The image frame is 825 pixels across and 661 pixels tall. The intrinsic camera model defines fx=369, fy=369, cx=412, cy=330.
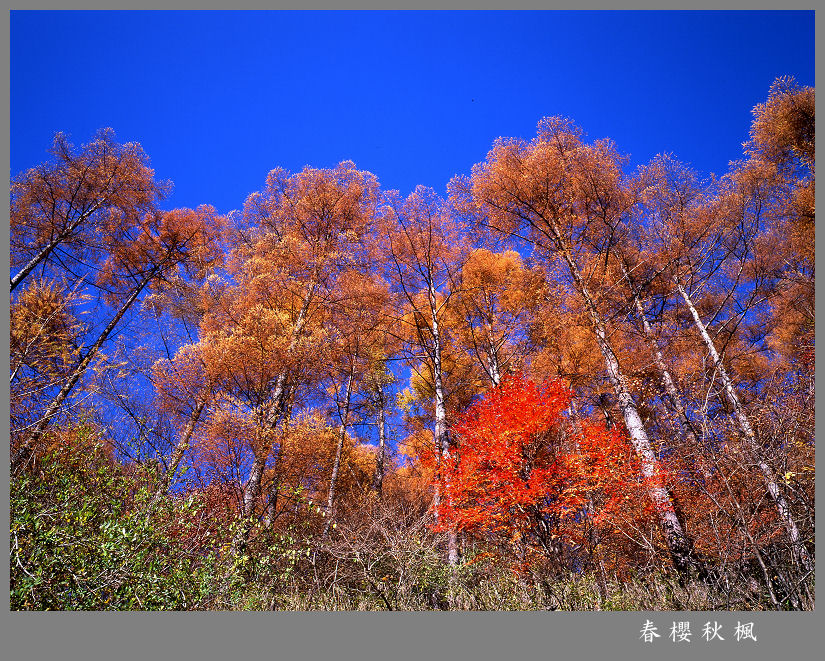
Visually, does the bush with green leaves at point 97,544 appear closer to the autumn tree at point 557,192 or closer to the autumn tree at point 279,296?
the autumn tree at point 279,296

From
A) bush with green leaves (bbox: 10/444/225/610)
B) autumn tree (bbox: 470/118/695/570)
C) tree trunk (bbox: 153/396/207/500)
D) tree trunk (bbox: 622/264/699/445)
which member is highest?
autumn tree (bbox: 470/118/695/570)

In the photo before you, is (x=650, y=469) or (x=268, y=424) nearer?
(x=650, y=469)

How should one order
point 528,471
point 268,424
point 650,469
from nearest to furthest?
point 650,469, point 528,471, point 268,424

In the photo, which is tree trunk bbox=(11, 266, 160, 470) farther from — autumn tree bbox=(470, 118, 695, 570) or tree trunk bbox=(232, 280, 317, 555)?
autumn tree bbox=(470, 118, 695, 570)

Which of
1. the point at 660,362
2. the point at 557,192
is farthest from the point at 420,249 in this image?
the point at 660,362

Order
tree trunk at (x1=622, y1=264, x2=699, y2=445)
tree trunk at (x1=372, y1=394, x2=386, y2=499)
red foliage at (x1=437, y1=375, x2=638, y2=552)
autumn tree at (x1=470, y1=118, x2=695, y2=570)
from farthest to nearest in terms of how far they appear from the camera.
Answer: tree trunk at (x1=372, y1=394, x2=386, y2=499)
autumn tree at (x1=470, y1=118, x2=695, y2=570)
tree trunk at (x1=622, y1=264, x2=699, y2=445)
red foliage at (x1=437, y1=375, x2=638, y2=552)

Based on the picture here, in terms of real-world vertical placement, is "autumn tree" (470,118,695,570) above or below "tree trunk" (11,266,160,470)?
above

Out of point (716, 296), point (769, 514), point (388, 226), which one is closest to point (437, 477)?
point (769, 514)

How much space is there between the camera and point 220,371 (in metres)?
8.75

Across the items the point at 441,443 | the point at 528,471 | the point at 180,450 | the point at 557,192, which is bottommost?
the point at 180,450

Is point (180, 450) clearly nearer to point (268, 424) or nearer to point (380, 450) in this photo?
point (268, 424)

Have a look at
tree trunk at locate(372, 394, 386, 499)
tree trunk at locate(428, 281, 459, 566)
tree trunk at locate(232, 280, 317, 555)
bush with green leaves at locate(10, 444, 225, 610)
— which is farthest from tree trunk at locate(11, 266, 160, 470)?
tree trunk at locate(372, 394, 386, 499)

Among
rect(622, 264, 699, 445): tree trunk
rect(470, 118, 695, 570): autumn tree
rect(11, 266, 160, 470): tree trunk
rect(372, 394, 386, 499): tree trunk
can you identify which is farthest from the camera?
rect(372, 394, 386, 499): tree trunk

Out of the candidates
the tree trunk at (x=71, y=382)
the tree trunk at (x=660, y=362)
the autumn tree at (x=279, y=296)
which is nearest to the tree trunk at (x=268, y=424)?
the autumn tree at (x=279, y=296)
